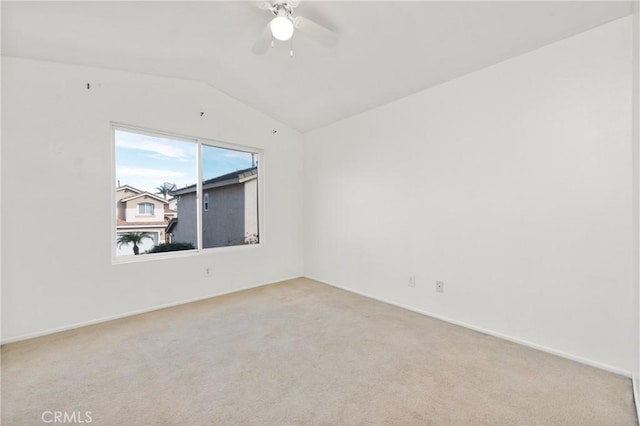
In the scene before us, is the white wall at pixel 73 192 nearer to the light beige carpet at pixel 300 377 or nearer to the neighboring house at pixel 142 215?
the neighboring house at pixel 142 215

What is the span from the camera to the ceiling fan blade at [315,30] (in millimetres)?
1996

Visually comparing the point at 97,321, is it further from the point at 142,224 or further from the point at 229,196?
the point at 229,196

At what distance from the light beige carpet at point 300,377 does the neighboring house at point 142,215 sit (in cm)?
95

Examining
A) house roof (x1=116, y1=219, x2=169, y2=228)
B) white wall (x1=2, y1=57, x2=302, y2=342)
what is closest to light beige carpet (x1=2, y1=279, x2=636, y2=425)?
white wall (x1=2, y1=57, x2=302, y2=342)

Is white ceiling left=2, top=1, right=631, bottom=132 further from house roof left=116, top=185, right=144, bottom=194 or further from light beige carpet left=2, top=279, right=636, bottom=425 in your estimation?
light beige carpet left=2, top=279, right=636, bottom=425

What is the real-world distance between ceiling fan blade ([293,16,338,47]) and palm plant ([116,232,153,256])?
2.82m

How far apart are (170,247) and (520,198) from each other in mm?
3848

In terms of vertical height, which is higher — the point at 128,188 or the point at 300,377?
the point at 128,188

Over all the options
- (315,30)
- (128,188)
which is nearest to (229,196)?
(128,188)

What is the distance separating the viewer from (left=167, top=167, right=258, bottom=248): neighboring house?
3.62m

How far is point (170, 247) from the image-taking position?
11.5ft

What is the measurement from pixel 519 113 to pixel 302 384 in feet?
9.03

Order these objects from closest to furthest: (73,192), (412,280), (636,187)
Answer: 1. (636,187)
2. (73,192)
3. (412,280)

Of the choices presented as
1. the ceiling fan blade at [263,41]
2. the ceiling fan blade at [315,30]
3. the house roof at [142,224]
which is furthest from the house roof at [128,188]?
the ceiling fan blade at [315,30]
